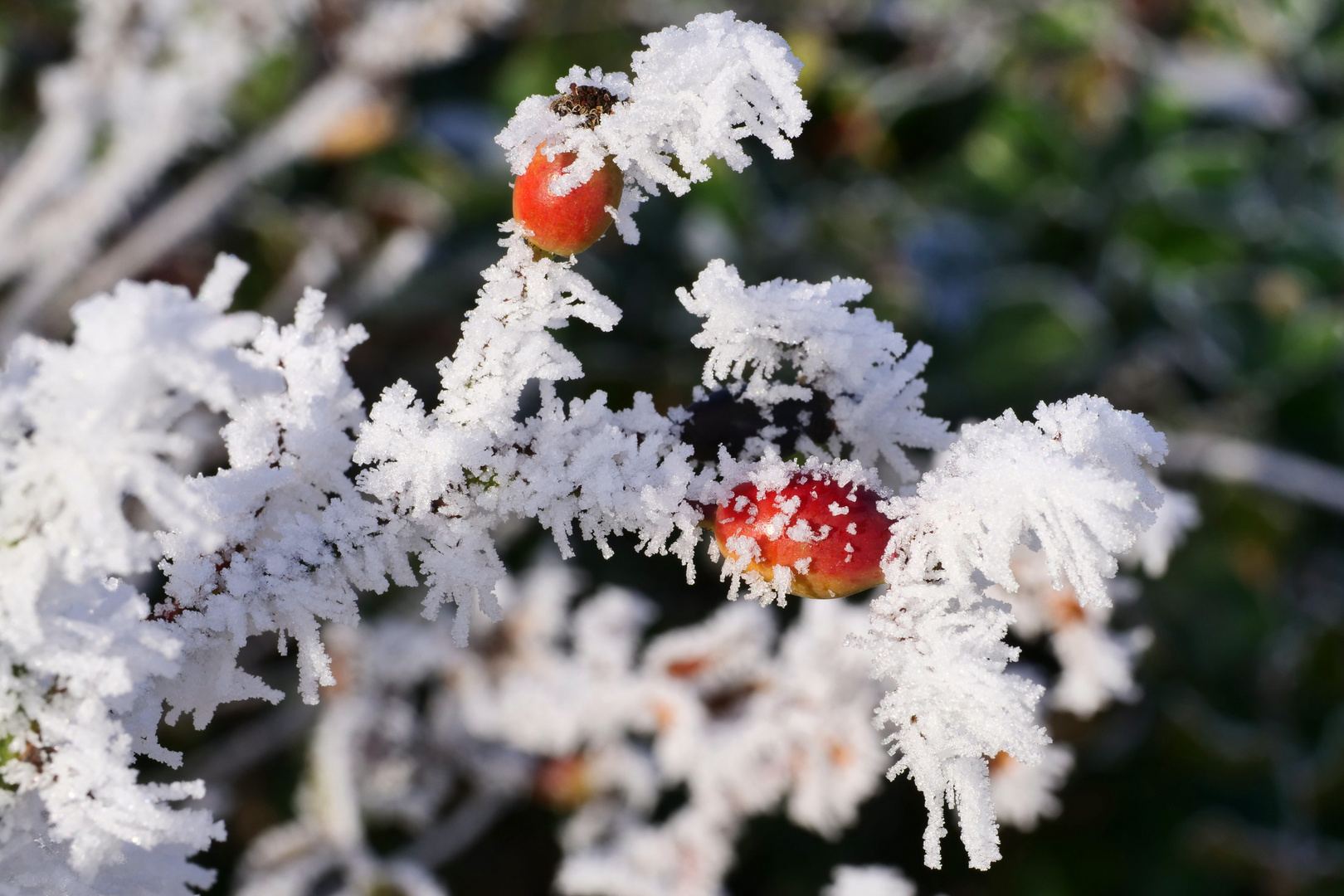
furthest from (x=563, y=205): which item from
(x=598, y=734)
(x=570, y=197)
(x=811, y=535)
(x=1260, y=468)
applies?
(x=1260, y=468)

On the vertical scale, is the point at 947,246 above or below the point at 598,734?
above

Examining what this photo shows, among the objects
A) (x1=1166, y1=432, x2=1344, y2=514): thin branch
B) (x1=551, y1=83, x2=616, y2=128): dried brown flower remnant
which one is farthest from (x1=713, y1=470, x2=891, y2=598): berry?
(x1=1166, y1=432, x2=1344, y2=514): thin branch

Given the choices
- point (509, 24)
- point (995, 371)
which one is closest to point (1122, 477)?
point (995, 371)

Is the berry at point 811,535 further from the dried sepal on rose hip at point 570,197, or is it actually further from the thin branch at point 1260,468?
the thin branch at point 1260,468

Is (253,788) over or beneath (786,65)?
beneath

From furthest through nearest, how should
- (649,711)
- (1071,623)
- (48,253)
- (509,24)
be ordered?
(509,24), (48,253), (649,711), (1071,623)

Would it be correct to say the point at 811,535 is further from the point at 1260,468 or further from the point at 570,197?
the point at 1260,468

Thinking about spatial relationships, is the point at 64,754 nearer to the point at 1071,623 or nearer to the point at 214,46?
the point at 1071,623
